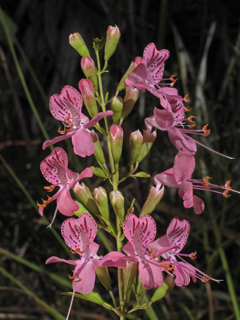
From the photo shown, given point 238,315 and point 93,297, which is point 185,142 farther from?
point 238,315

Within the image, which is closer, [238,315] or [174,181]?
[174,181]

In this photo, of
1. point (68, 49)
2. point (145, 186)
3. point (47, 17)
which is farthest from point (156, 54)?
point (47, 17)

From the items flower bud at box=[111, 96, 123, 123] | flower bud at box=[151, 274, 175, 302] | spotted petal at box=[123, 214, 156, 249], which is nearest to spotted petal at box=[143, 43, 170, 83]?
flower bud at box=[111, 96, 123, 123]

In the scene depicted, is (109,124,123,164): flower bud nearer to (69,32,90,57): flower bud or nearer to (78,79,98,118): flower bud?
(78,79,98,118): flower bud

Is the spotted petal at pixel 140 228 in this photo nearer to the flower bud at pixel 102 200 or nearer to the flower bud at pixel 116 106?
the flower bud at pixel 102 200

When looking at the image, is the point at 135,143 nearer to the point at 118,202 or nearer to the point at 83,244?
the point at 118,202

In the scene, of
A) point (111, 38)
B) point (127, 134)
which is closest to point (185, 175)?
point (111, 38)

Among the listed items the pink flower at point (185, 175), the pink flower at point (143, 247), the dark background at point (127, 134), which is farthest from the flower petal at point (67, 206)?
the dark background at point (127, 134)
